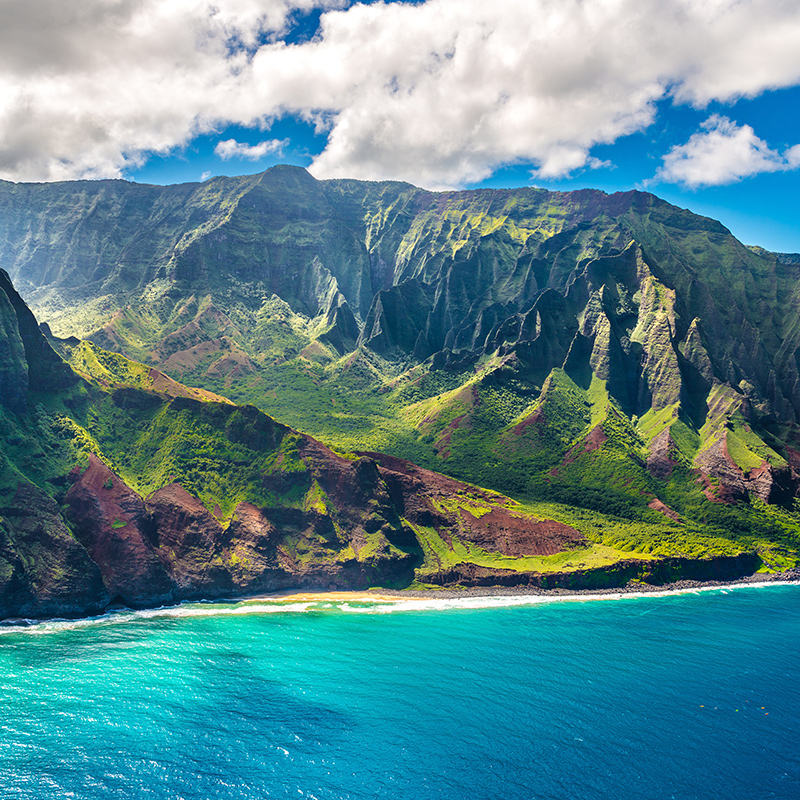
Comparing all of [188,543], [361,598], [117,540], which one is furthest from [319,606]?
[117,540]

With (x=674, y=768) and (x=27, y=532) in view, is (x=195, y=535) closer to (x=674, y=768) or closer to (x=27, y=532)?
(x=27, y=532)

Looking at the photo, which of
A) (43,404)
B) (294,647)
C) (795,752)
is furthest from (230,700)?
(43,404)

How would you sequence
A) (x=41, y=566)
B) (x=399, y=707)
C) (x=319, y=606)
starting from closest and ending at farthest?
(x=399, y=707)
(x=41, y=566)
(x=319, y=606)

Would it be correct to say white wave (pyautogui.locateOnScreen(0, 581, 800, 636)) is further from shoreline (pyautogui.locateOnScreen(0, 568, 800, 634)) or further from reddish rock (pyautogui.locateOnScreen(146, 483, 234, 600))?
reddish rock (pyautogui.locateOnScreen(146, 483, 234, 600))

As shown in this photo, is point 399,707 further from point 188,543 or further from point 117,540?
point 117,540

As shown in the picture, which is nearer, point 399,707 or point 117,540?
point 399,707
